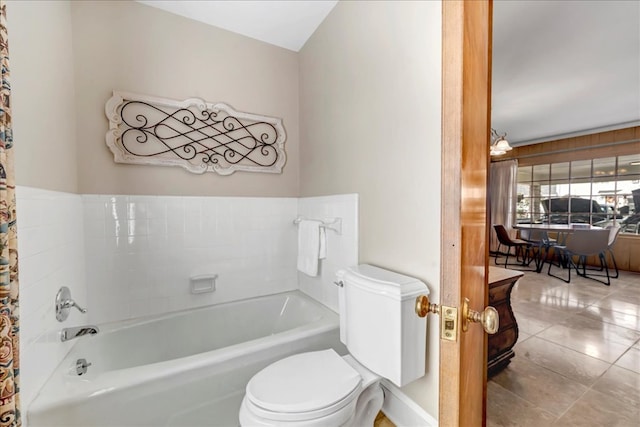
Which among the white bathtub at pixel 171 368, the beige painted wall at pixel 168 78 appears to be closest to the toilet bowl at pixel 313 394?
the white bathtub at pixel 171 368

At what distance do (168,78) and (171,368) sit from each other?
6.17ft

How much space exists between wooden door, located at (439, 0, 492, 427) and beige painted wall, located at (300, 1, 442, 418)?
1.95 feet

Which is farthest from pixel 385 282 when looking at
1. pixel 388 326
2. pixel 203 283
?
pixel 203 283

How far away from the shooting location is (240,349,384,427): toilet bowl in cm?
102

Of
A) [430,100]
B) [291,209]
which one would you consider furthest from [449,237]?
[291,209]

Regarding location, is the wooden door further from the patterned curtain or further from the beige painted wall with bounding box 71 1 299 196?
the beige painted wall with bounding box 71 1 299 196

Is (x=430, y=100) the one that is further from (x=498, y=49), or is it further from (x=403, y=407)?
(x=498, y=49)

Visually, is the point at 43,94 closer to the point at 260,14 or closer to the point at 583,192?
the point at 260,14

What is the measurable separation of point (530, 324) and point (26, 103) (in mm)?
3829

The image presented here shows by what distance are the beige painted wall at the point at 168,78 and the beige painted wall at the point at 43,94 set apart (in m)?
0.09

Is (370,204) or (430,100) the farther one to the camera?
(370,204)

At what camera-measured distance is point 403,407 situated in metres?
1.35

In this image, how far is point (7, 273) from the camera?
2.08ft

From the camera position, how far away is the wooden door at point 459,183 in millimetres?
552
